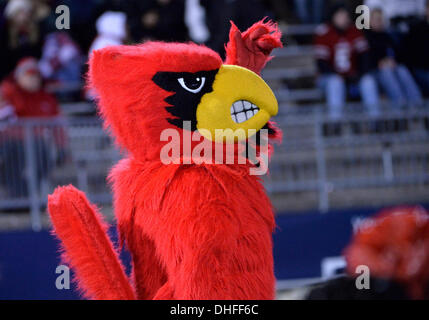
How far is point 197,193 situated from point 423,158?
3.83 metres

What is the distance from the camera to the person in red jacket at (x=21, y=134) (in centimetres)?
486

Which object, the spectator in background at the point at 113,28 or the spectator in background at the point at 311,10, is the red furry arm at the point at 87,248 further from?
the spectator in background at the point at 311,10

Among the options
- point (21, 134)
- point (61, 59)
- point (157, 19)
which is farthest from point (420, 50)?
point (21, 134)


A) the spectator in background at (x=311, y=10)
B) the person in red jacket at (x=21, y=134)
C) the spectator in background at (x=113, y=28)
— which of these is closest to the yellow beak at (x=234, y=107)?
the person in red jacket at (x=21, y=134)

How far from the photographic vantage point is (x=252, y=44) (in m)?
2.08

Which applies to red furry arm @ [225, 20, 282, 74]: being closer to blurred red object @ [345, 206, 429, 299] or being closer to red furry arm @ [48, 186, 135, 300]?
red furry arm @ [48, 186, 135, 300]

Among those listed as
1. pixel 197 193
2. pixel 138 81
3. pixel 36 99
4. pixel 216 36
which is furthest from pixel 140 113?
pixel 36 99

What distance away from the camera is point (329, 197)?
17.3 ft

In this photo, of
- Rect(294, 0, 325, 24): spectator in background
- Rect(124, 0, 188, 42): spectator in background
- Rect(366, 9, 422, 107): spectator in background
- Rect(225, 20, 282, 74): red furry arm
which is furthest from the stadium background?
Rect(225, 20, 282, 74): red furry arm

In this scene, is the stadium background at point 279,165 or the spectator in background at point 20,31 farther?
the spectator in background at point 20,31

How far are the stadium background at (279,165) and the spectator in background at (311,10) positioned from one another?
1.42 metres

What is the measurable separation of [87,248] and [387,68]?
460 cm

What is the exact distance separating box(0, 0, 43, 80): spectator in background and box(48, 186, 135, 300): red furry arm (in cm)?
406

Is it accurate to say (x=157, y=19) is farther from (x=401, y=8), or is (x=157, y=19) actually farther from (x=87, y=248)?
(x=87, y=248)
